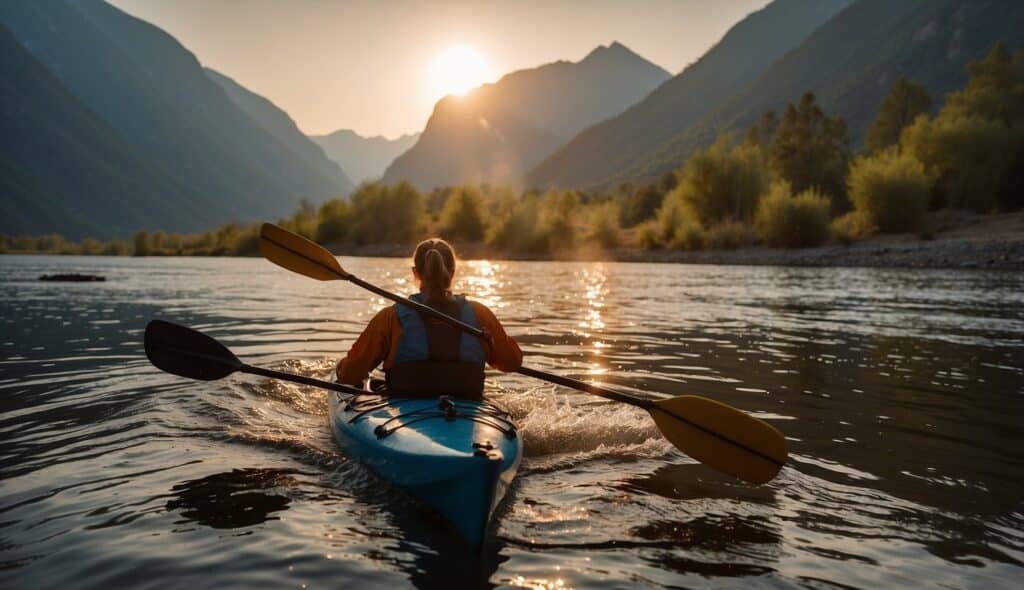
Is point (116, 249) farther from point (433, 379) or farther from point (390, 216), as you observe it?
point (433, 379)

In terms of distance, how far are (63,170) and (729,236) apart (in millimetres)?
162456

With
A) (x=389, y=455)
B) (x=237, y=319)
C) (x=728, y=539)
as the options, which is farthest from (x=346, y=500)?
(x=237, y=319)

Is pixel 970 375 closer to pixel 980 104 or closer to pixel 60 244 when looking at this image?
pixel 980 104

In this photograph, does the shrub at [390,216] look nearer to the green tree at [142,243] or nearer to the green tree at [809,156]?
the green tree at [142,243]

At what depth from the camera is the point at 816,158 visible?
4881 centimetres

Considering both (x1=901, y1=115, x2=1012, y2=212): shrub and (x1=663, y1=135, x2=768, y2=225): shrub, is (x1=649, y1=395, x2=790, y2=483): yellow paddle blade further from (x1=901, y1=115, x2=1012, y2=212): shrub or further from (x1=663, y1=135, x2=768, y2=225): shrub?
(x1=901, y1=115, x2=1012, y2=212): shrub

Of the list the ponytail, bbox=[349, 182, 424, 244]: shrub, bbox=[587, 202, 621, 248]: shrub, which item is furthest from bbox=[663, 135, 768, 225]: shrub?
the ponytail

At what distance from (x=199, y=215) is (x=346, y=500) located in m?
205

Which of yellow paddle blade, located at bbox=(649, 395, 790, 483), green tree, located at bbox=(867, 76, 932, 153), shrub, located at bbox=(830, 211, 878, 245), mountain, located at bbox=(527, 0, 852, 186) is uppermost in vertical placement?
mountain, located at bbox=(527, 0, 852, 186)

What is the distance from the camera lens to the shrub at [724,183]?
139 feet

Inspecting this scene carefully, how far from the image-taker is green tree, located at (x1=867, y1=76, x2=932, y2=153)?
54219 mm

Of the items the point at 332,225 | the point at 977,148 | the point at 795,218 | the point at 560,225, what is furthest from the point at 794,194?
the point at 332,225

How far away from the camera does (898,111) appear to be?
54.8m

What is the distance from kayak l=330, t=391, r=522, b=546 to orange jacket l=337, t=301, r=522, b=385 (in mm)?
210
